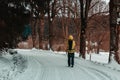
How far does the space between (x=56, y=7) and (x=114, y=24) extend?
27987 mm

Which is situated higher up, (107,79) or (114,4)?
(114,4)

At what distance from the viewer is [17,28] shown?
23.2 metres

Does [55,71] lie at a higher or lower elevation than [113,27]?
lower

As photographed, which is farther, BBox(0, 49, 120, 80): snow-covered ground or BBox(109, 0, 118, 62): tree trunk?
BBox(109, 0, 118, 62): tree trunk

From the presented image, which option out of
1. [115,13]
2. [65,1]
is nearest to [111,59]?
[115,13]

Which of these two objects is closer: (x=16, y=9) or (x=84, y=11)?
(x=16, y=9)

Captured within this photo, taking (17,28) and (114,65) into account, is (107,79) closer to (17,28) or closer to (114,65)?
(114,65)

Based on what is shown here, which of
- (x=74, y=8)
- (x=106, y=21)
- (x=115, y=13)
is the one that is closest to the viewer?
(x=115, y=13)

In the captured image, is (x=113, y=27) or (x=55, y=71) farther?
(x=113, y=27)

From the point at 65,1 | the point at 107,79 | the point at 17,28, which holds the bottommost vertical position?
the point at 107,79

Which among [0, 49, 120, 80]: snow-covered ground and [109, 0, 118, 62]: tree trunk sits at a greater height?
[109, 0, 118, 62]: tree trunk

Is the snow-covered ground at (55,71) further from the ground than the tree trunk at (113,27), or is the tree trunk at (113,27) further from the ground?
the tree trunk at (113,27)

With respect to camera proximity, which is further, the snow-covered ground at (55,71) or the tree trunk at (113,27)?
the tree trunk at (113,27)

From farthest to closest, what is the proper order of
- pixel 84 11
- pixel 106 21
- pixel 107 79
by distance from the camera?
pixel 106 21 < pixel 84 11 < pixel 107 79
